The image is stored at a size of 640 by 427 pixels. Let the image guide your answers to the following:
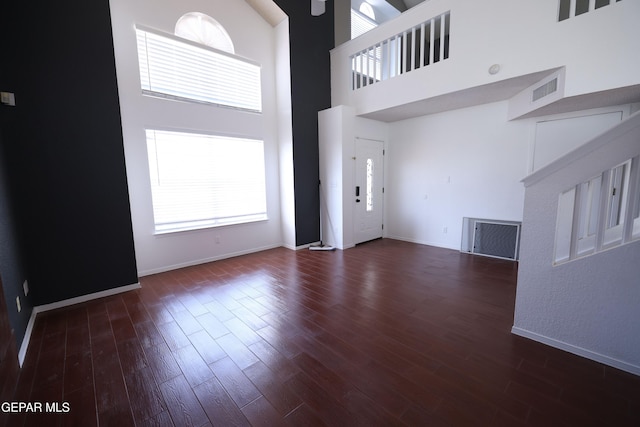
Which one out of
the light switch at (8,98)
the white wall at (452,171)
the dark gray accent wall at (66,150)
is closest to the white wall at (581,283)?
the white wall at (452,171)

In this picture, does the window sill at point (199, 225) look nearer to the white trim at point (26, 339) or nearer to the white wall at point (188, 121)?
the white wall at point (188, 121)

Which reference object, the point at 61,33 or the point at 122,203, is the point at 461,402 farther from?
the point at 61,33

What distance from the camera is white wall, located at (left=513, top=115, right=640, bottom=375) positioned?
1726 mm

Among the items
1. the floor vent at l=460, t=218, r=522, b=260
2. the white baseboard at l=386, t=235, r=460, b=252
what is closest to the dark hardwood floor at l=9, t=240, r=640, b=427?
the floor vent at l=460, t=218, r=522, b=260

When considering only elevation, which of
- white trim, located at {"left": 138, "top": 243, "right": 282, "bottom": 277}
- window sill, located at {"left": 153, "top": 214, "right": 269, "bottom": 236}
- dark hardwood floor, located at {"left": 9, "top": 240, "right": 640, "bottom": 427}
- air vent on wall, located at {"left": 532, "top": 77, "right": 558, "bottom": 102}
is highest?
air vent on wall, located at {"left": 532, "top": 77, "right": 558, "bottom": 102}

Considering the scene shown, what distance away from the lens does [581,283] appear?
1.89 metres

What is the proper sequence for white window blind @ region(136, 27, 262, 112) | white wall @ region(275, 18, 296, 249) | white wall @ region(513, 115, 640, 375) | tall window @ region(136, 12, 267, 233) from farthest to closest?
1. white wall @ region(275, 18, 296, 249)
2. tall window @ region(136, 12, 267, 233)
3. white window blind @ region(136, 27, 262, 112)
4. white wall @ region(513, 115, 640, 375)

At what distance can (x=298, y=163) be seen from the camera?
489 cm

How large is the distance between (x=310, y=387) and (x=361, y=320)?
0.93m

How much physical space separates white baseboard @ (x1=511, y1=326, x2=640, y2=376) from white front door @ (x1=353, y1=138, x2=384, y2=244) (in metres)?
3.30

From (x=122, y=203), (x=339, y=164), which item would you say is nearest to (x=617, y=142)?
(x=339, y=164)

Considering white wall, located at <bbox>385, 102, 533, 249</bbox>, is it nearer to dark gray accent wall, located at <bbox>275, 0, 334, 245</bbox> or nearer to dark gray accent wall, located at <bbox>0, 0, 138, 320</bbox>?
dark gray accent wall, located at <bbox>275, 0, 334, 245</bbox>

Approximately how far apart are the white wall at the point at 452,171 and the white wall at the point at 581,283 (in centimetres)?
256

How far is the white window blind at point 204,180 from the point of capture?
3.79 meters
